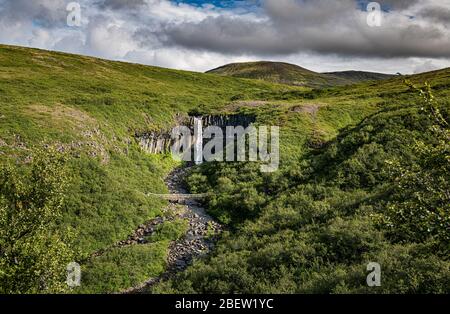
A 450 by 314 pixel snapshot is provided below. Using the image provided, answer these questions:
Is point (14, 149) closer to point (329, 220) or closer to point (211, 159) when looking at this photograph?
point (211, 159)

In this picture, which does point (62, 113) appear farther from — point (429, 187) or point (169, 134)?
point (429, 187)

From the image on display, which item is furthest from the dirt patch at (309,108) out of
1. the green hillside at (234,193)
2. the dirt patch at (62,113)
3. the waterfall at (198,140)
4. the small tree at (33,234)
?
the small tree at (33,234)

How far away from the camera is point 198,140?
202 feet

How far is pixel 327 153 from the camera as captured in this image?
42406 millimetres

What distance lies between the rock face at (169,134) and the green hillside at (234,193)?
67.9 inches

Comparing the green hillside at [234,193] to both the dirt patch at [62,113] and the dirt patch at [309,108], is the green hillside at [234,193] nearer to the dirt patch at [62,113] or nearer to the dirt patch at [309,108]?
the dirt patch at [62,113]

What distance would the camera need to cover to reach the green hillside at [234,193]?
62.4 feet

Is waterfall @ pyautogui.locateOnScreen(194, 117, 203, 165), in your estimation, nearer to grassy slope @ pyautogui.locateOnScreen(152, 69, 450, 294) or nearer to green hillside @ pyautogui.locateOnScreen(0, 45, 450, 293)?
green hillside @ pyautogui.locateOnScreen(0, 45, 450, 293)

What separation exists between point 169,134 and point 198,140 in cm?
521

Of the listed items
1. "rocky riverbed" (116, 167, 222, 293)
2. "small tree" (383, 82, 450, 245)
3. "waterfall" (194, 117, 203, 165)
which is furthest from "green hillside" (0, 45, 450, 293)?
"waterfall" (194, 117, 203, 165)

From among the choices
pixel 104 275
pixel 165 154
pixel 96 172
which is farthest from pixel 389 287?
pixel 165 154

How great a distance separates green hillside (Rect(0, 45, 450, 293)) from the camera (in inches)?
749

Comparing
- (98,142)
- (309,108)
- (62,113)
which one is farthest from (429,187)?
(309,108)

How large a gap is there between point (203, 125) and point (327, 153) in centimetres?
2762
